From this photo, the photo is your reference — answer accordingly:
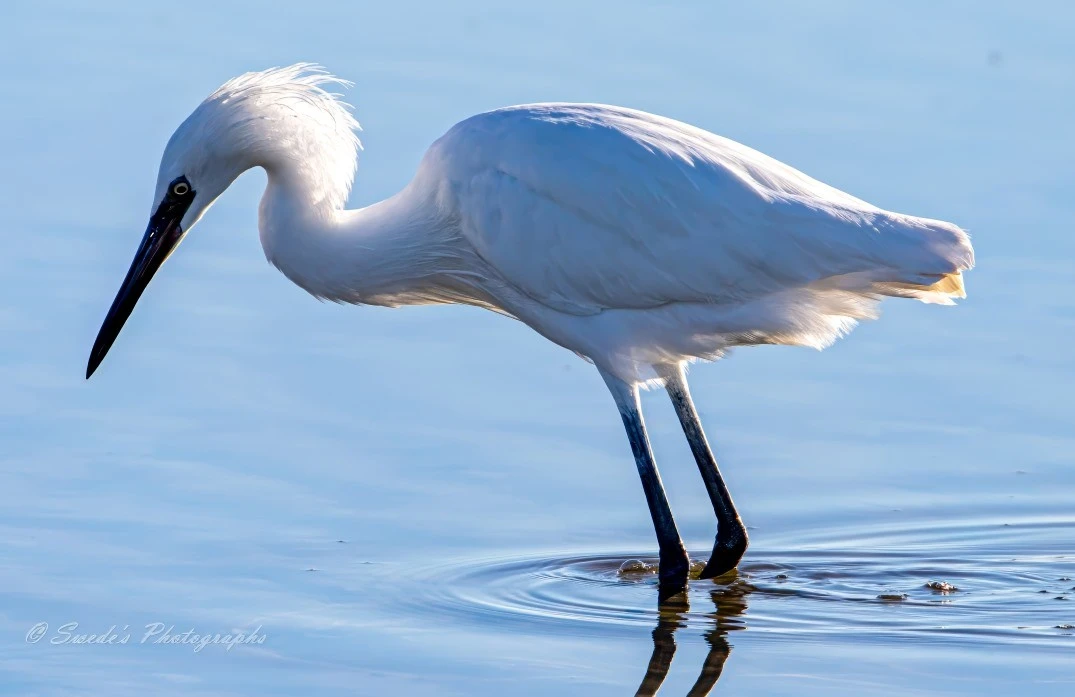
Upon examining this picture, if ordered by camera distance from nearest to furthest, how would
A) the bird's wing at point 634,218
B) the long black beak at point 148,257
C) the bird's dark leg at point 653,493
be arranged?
the bird's wing at point 634,218, the bird's dark leg at point 653,493, the long black beak at point 148,257

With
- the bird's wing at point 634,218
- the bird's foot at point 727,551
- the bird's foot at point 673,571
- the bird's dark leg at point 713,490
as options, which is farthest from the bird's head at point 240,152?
the bird's foot at point 727,551

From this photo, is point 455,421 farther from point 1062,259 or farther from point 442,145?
point 1062,259

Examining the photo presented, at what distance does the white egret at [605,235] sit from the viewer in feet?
26.1

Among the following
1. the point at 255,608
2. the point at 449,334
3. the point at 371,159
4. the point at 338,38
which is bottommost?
the point at 255,608

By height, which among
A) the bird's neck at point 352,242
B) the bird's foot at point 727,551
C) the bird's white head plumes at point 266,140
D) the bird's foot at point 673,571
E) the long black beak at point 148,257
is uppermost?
the bird's white head plumes at point 266,140

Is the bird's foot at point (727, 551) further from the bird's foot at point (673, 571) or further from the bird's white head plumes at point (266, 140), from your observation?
the bird's white head plumes at point (266, 140)

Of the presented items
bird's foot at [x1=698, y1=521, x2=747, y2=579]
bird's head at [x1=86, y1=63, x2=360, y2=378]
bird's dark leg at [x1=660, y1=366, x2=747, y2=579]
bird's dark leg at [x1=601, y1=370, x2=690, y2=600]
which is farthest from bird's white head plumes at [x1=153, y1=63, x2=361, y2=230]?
bird's foot at [x1=698, y1=521, x2=747, y2=579]

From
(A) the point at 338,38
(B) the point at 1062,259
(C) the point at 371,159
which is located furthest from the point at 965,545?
(A) the point at 338,38

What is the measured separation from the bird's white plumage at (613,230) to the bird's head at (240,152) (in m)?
0.01

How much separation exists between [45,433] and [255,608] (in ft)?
7.11

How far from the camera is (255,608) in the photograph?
7.60 metres

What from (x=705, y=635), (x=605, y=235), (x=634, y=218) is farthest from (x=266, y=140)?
(x=705, y=635)

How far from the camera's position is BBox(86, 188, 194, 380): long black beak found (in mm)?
8367

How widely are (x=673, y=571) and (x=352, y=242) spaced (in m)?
2.00
